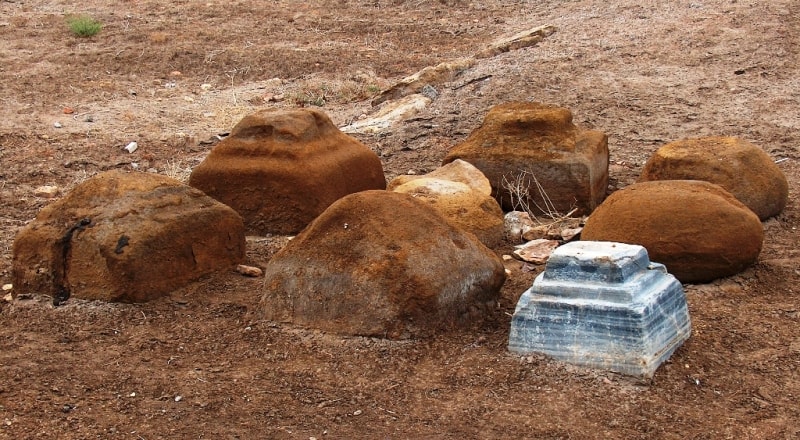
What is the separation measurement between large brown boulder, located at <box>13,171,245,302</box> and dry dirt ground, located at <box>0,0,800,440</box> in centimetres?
11

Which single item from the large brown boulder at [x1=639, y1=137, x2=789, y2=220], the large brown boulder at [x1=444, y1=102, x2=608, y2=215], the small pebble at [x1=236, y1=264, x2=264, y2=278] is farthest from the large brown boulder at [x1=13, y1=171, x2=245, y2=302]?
the large brown boulder at [x1=639, y1=137, x2=789, y2=220]

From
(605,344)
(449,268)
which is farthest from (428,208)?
(605,344)

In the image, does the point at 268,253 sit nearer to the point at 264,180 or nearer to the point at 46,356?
the point at 264,180

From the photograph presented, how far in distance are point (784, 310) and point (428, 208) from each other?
1.74 meters

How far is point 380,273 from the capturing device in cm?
454

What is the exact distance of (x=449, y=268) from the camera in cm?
462

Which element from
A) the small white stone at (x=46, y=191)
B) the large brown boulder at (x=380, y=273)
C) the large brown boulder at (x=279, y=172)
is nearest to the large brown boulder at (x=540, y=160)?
the large brown boulder at (x=279, y=172)

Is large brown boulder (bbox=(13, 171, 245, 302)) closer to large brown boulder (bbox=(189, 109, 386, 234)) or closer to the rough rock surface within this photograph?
large brown boulder (bbox=(189, 109, 386, 234))

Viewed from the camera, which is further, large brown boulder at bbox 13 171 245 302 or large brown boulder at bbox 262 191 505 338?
large brown boulder at bbox 13 171 245 302

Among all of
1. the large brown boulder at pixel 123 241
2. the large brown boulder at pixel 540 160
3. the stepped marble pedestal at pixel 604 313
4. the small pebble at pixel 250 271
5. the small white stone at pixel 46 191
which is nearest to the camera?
the stepped marble pedestal at pixel 604 313

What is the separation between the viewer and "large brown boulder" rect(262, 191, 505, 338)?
4.52m

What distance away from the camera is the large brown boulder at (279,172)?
6.12 meters

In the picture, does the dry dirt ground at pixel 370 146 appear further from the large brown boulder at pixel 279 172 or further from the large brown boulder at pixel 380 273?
the large brown boulder at pixel 279 172

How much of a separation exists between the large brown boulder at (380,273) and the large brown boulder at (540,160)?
183 centimetres
